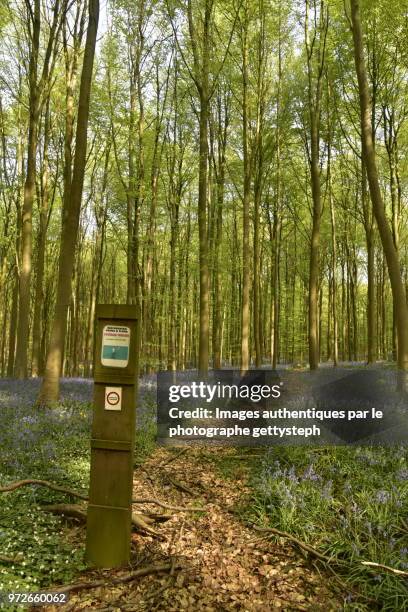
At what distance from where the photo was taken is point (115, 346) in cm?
372

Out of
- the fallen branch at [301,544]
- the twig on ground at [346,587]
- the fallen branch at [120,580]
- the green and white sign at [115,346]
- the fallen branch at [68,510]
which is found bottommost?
the twig on ground at [346,587]

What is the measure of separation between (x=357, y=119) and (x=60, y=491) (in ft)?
58.2

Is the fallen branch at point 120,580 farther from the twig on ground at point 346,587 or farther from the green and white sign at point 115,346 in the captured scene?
the green and white sign at point 115,346

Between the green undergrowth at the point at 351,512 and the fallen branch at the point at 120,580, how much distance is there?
137cm

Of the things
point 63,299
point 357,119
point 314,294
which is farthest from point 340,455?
point 357,119

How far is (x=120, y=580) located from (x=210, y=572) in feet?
2.72

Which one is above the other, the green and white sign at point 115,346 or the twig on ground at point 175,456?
the green and white sign at point 115,346

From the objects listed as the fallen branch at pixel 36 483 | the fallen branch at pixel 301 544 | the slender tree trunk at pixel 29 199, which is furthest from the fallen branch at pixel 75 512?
the slender tree trunk at pixel 29 199

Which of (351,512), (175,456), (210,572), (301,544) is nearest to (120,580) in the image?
(210,572)

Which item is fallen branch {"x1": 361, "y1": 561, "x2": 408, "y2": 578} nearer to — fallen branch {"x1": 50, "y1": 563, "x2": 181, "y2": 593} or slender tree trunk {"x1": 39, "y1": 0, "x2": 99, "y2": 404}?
fallen branch {"x1": 50, "y1": 563, "x2": 181, "y2": 593}

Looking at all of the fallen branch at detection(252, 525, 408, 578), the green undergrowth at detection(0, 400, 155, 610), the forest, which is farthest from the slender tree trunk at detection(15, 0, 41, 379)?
the fallen branch at detection(252, 525, 408, 578)

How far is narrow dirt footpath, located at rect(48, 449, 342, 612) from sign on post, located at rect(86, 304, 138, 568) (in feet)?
0.87

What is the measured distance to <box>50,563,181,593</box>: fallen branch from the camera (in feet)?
10.5

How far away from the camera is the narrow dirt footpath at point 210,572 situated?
3250 mm
